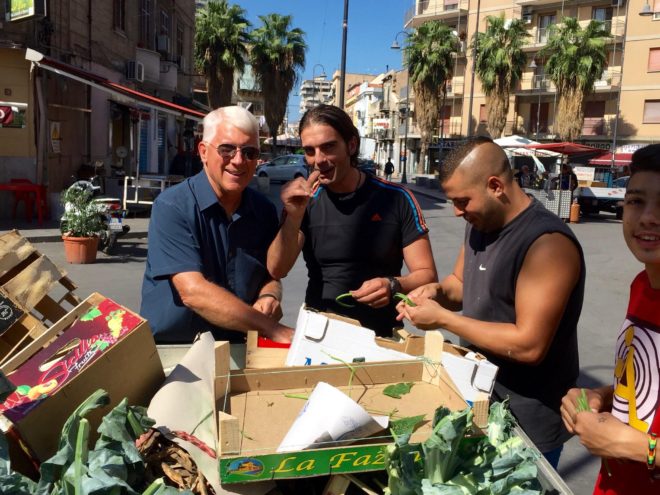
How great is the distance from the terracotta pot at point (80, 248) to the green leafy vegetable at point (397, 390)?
9.21m

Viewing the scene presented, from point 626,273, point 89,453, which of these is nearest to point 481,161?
point 89,453

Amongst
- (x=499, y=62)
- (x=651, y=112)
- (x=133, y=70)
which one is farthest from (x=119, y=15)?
(x=651, y=112)

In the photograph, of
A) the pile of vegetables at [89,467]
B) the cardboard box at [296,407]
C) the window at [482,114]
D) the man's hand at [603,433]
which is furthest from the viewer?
the window at [482,114]

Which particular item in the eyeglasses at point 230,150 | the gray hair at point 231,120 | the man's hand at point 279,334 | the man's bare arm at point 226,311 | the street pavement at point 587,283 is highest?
the gray hair at point 231,120

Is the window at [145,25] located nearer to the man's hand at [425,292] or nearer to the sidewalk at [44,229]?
the sidewalk at [44,229]

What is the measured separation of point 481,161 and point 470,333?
64cm

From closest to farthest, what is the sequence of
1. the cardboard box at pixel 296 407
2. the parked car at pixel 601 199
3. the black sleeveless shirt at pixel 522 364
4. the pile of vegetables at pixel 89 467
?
the pile of vegetables at pixel 89 467 → the cardboard box at pixel 296 407 → the black sleeveless shirt at pixel 522 364 → the parked car at pixel 601 199

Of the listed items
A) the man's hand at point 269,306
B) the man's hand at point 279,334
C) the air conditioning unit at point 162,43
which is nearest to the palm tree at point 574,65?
the air conditioning unit at point 162,43

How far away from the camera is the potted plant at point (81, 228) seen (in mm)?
9938

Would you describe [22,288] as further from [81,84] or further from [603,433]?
[81,84]

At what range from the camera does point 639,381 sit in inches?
71.8

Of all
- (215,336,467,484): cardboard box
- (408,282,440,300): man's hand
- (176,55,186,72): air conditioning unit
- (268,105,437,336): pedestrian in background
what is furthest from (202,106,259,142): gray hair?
(176,55,186,72): air conditioning unit

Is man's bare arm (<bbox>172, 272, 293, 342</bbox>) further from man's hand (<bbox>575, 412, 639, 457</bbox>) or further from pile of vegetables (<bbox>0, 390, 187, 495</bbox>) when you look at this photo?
man's hand (<bbox>575, 412, 639, 457</bbox>)

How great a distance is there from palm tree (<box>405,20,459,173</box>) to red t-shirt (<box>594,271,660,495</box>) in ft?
144
